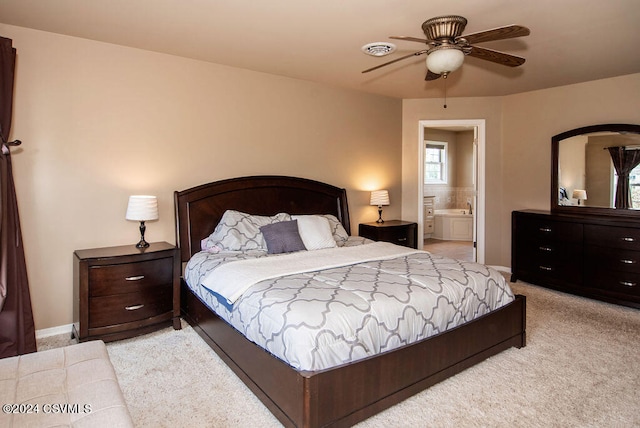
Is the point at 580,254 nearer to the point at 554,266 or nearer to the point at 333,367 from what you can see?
the point at 554,266

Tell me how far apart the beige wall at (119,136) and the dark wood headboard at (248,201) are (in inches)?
5.9

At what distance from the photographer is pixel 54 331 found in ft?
10.8

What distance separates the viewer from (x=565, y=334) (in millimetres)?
3279

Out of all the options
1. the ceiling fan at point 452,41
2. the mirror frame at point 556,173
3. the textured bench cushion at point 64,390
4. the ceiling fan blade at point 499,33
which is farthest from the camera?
the mirror frame at point 556,173

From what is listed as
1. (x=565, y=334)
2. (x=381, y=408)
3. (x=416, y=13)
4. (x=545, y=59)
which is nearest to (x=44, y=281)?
(x=381, y=408)

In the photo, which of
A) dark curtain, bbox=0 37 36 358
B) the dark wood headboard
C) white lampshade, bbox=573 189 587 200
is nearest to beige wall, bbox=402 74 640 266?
white lampshade, bbox=573 189 587 200

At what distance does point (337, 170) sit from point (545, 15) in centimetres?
273

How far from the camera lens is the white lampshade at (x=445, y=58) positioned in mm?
2549

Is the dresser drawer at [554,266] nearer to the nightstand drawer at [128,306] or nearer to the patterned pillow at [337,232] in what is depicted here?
the patterned pillow at [337,232]

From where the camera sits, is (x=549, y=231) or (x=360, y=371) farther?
(x=549, y=231)

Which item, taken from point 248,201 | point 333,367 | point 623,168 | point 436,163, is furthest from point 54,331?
point 436,163

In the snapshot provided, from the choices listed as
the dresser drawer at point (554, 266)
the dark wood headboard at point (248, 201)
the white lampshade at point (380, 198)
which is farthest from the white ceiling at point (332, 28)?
the dresser drawer at point (554, 266)

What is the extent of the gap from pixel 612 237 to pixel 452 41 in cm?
288

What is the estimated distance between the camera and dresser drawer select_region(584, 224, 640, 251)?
385cm
